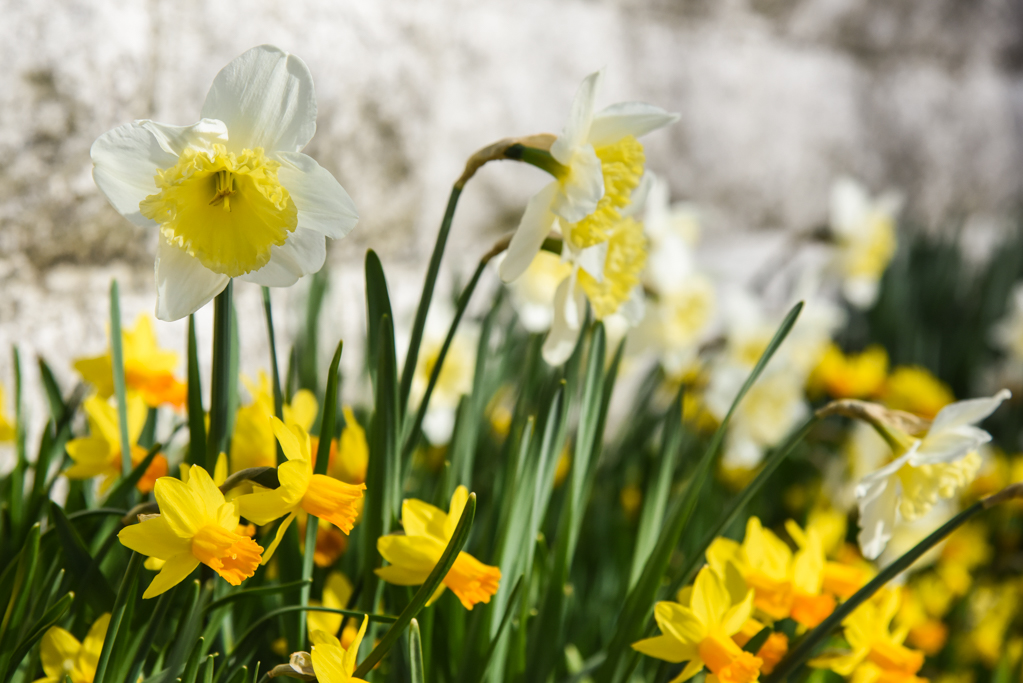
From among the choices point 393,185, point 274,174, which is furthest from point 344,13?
point 274,174

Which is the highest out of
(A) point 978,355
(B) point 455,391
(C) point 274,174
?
(C) point 274,174

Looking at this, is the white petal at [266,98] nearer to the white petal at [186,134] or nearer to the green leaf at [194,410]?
the white petal at [186,134]

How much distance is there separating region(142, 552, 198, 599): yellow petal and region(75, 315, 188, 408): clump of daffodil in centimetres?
30

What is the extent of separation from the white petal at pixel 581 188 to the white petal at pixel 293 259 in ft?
0.54

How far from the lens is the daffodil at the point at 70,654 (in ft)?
1.66

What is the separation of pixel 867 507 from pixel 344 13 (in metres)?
1.11

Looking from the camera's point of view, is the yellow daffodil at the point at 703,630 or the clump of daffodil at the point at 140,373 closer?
the yellow daffodil at the point at 703,630

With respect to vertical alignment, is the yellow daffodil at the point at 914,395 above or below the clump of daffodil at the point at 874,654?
below

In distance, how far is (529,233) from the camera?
510 mm

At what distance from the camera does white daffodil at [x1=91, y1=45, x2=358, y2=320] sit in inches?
15.9

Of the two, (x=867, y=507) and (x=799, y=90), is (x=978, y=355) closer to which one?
(x=799, y=90)

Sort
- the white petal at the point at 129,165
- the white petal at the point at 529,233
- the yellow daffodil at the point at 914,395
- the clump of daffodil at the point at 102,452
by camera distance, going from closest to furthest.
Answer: the white petal at the point at 129,165, the white petal at the point at 529,233, the clump of daffodil at the point at 102,452, the yellow daffodil at the point at 914,395

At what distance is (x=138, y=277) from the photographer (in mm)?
1146

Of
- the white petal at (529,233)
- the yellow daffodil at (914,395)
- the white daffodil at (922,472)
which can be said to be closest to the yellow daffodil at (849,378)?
the yellow daffodil at (914,395)
